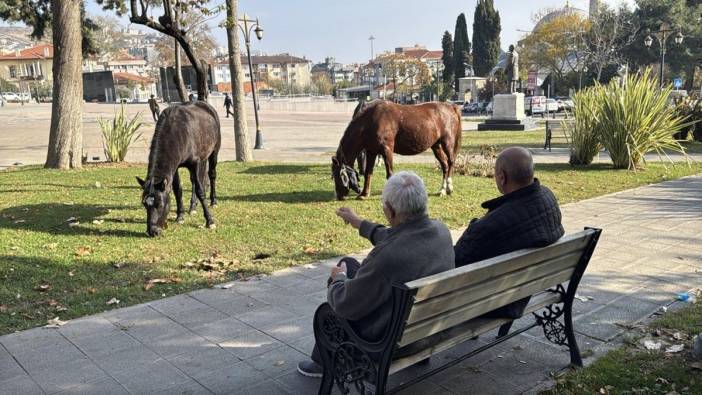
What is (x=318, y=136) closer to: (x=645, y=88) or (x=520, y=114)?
(x=520, y=114)

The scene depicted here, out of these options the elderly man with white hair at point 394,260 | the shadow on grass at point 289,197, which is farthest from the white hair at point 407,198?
the shadow on grass at point 289,197

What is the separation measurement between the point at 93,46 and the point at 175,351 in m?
19.4

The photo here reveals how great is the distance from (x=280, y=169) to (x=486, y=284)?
12.0 metres

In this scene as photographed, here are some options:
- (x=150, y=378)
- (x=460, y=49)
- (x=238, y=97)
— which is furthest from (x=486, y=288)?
(x=460, y=49)

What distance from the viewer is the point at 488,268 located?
3055 millimetres

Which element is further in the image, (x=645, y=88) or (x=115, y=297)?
(x=645, y=88)

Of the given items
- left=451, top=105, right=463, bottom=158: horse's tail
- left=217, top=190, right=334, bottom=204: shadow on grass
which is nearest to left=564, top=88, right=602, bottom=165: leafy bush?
left=451, top=105, right=463, bottom=158: horse's tail

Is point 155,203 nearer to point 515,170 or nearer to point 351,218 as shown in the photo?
point 351,218

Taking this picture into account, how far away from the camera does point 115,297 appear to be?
17.9ft

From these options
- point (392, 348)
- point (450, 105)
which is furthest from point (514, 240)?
point (450, 105)

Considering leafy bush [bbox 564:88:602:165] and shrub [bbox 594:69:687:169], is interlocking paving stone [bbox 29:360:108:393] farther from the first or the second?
leafy bush [bbox 564:88:602:165]

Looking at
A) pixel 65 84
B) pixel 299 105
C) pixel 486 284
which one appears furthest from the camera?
pixel 299 105

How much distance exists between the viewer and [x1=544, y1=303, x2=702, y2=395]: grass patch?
355 centimetres

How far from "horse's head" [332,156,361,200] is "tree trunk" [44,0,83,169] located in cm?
837
